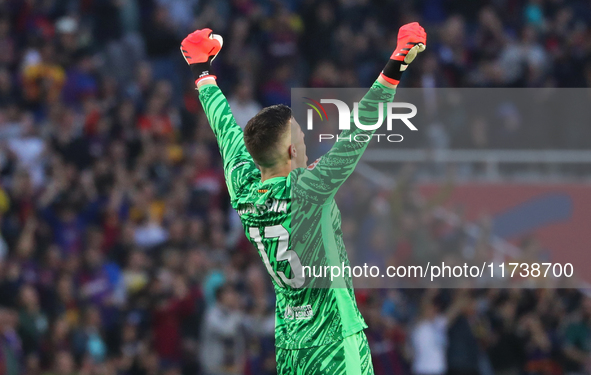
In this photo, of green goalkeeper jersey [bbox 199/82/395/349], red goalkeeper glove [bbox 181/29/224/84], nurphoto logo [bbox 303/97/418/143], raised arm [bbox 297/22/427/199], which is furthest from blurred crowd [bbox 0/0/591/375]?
raised arm [bbox 297/22/427/199]

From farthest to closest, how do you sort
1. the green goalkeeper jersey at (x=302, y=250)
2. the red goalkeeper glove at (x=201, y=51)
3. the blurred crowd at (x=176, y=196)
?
the blurred crowd at (x=176, y=196), the red goalkeeper glove at (x=201, y=51), the green goalkeeper jersey at (x=302, y=250)

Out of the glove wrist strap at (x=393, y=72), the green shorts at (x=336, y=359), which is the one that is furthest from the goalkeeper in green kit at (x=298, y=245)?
the glove wrist strap at (x=393, y=72)

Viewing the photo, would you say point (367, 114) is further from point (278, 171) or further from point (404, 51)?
point (278, 171)

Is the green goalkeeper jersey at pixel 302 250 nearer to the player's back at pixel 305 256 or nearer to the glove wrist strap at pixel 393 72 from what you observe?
the player's back at pixel 305 256

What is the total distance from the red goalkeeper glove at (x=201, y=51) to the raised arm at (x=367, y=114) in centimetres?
107

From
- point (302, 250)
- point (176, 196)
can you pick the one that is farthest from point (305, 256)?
point (176, 196)

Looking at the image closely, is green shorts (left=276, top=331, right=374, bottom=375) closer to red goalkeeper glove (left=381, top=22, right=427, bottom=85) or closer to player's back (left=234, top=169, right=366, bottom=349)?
player's back (left=234, top=169, right=366, bottom=349)

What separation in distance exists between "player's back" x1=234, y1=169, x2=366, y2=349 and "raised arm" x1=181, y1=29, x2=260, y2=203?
164 mm

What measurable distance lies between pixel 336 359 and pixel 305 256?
0.48 m

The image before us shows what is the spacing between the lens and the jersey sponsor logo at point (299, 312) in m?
3.85

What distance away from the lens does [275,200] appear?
3820 mm

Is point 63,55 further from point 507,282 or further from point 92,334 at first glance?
point 507,282

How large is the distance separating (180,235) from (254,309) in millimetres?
1534

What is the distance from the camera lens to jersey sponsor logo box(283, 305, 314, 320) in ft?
12.6
